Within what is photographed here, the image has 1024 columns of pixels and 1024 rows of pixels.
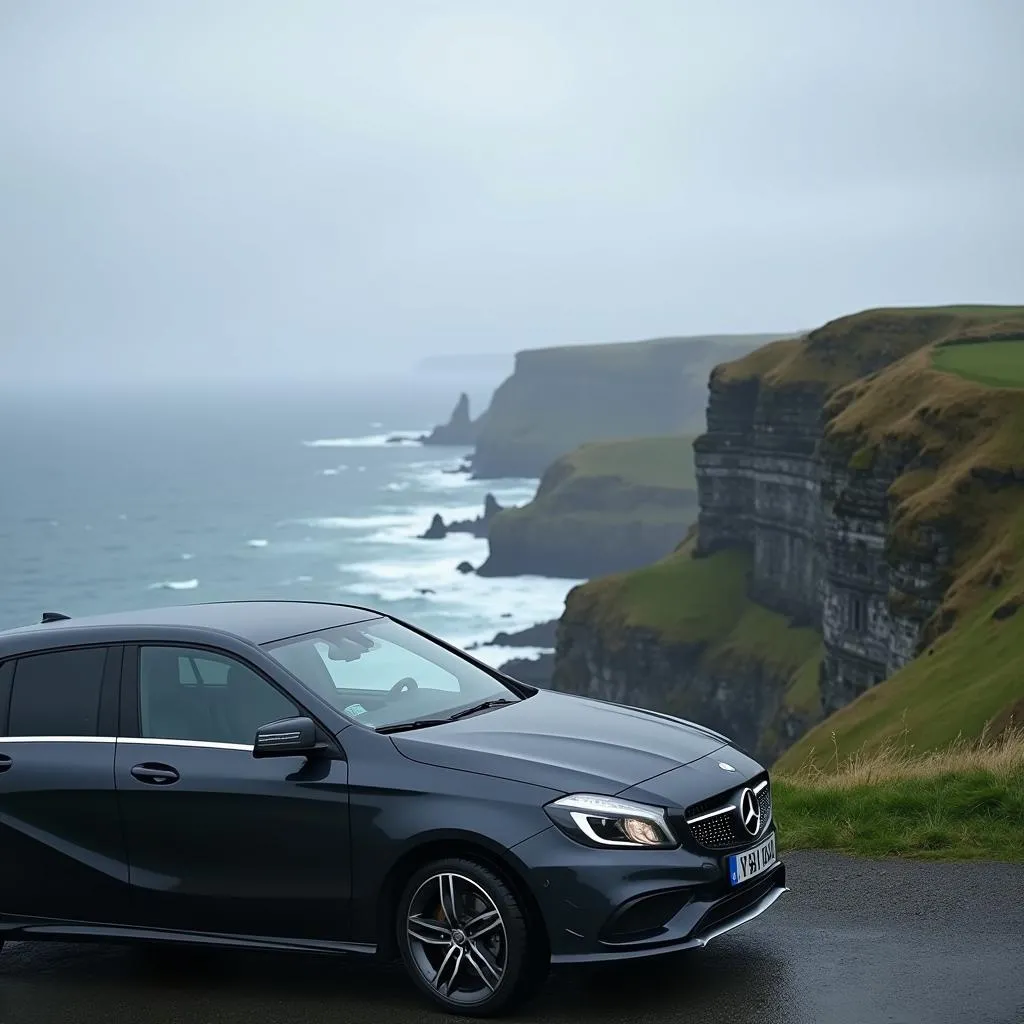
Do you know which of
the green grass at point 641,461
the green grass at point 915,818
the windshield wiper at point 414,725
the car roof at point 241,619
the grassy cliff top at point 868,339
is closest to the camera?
the windshield wiper at point 414,725

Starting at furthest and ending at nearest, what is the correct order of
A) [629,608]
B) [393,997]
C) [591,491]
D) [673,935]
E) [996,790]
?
[591,491], [629,608], [996,790], [393,997], [673,935]

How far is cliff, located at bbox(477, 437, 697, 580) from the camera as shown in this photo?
160 meters

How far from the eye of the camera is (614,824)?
22.4 feet

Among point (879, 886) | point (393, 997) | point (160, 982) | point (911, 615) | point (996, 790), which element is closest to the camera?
point (393, 997)

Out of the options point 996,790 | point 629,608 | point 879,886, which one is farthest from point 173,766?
point 629,608

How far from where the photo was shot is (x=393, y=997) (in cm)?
727

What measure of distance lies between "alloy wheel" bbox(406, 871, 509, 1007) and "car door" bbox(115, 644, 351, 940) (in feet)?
1.29

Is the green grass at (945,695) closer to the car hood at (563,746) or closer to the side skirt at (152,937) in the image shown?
the car hood at (563,746)

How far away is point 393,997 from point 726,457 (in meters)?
86.0

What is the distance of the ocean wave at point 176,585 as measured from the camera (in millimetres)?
A: 140500

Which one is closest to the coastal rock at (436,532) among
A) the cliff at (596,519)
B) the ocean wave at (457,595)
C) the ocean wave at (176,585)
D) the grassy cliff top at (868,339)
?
the ocean wave at (457,595)

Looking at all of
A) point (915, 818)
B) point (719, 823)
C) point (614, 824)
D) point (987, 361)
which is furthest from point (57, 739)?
point (987, 361)

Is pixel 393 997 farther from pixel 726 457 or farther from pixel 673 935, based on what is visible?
pixel 726 457

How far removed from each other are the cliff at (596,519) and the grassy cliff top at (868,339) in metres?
75.0
